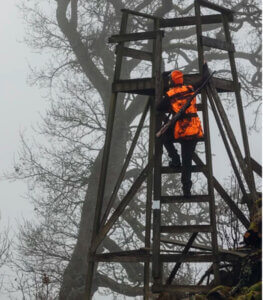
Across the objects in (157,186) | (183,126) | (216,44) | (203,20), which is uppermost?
(203,20)

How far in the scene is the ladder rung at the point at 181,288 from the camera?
19.5ft

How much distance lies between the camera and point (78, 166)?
16.2 m

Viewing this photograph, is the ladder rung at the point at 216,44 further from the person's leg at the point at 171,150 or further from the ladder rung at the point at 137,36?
the person's leg at the point at 171,150

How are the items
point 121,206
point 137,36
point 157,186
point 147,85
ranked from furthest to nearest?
point 137,36
point 147,85
point 121,206
point 157,186

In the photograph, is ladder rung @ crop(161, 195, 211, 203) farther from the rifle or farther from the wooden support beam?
the rifle

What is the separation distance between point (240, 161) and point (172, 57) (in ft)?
34.9

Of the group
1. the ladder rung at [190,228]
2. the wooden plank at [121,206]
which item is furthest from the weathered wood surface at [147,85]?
the ladder rung at [190,228]

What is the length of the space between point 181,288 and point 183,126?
6.31 feet

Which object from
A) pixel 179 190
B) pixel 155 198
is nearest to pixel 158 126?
pixel 155 198

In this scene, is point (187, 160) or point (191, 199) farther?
point (187, 160)

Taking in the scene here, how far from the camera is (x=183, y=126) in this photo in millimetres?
6320

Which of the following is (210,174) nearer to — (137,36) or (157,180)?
(157,180)

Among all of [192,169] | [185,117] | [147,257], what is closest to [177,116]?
[185,117]

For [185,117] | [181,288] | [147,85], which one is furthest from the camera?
[147,85]
